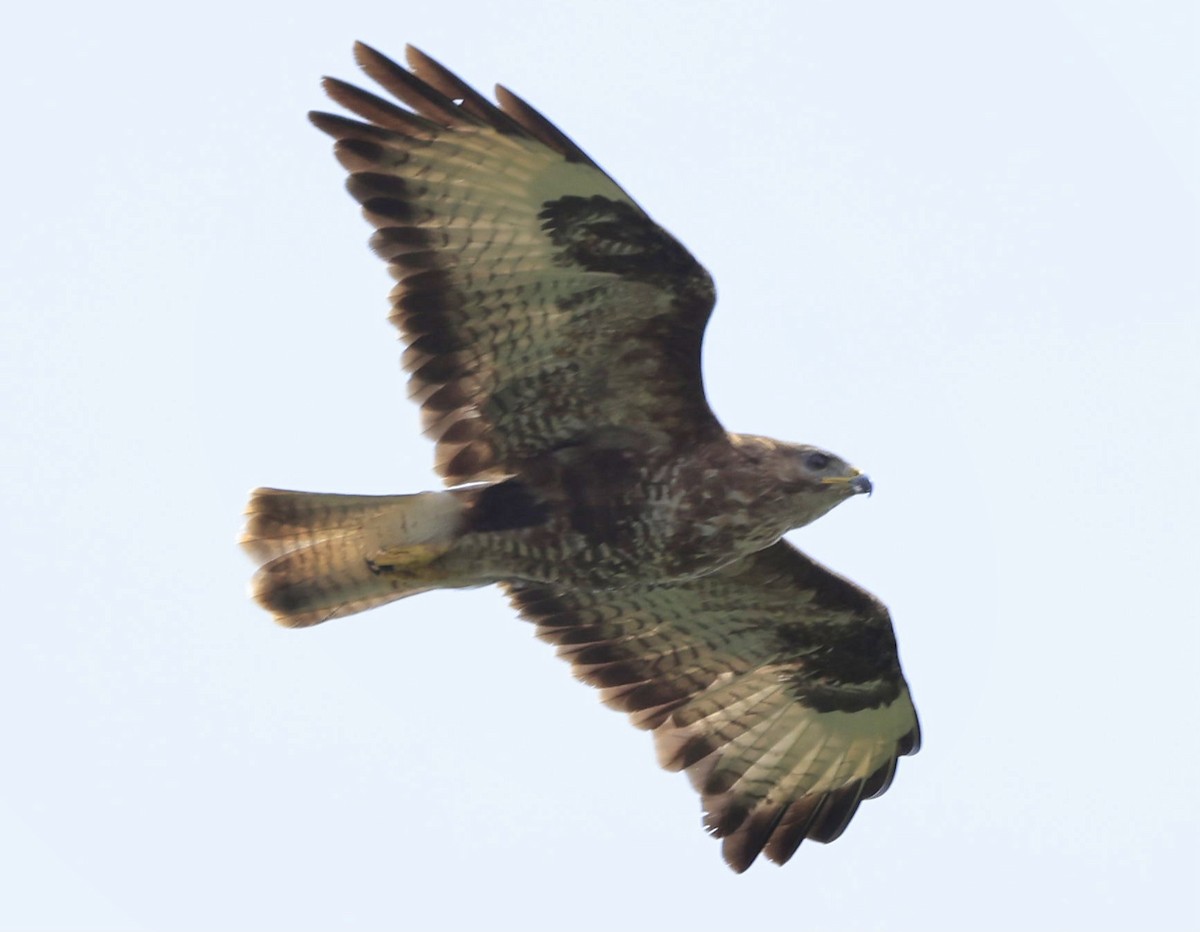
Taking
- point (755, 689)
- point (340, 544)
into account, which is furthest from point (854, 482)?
point (340, 544)

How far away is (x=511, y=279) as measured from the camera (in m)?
11.0

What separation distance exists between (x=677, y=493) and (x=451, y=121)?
83.8 inches

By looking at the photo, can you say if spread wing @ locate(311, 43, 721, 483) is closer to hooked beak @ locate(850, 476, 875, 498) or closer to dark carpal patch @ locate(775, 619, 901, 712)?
hooked beak @ locate(850, 476, 875, 498)

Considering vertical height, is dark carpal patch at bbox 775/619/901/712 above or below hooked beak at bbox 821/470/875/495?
below

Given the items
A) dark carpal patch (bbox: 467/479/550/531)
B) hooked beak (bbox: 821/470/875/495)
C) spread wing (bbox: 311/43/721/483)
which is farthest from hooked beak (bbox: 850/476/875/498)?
dark carpal patch (bbox: 467/479/550/531)

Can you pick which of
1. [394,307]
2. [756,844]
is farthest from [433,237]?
[756,844]

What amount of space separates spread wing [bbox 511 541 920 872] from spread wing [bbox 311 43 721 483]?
148 cm

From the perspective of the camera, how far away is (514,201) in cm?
1086

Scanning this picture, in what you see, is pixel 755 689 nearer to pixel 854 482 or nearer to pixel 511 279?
pixel 854 482

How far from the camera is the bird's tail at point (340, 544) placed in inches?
441

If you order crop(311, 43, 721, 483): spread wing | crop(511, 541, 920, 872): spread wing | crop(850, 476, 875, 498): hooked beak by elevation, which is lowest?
crop(511, 541, 920, 872): spread wing

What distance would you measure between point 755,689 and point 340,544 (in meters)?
2.81

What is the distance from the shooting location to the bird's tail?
11.2m

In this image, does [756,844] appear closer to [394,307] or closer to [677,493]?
[677,493]
